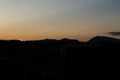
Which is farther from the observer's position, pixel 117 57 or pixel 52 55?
pixel 52 55

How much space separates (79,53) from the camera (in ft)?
56.6

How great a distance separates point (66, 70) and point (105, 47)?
9.25 feet

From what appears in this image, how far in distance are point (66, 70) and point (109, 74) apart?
9.33ft

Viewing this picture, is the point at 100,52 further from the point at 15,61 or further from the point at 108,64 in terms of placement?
the point at 15,61

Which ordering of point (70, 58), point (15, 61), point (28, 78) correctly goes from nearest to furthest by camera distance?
1. point (70, 58)
2. point (15, 61)
3. point (28, 78)

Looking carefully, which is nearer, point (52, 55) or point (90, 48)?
point (90, 48)

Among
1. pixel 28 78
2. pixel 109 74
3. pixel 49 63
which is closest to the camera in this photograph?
pixel 109 74

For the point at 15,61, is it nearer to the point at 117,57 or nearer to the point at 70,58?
the point at 70,58

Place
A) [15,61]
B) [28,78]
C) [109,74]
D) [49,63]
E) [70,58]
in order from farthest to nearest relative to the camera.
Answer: [49,63] → [28,78] → [15,61] → [70,58] → [109,74]

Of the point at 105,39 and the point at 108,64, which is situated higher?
the point at 105,39

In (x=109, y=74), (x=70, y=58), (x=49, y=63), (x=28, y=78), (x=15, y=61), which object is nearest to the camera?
(x=109, y=74)

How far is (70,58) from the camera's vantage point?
17.9 m

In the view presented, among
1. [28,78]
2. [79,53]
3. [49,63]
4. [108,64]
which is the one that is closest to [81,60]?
[79,53]

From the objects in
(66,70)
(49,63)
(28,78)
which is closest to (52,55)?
(49,63)
